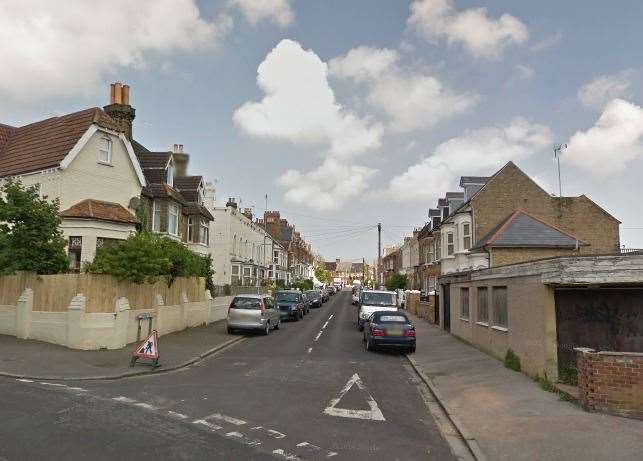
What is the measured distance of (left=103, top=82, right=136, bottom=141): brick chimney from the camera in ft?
97.6

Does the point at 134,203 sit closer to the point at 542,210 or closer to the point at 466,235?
the point at 466,235

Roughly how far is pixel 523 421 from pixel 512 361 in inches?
233

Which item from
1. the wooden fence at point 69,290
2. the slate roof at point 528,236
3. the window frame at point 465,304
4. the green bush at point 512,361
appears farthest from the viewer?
the slate roof at point 528,236

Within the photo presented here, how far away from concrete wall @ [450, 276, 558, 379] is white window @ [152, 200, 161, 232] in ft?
57.1

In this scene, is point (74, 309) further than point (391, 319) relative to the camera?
No

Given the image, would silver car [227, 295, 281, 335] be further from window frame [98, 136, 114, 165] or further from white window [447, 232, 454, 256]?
white window [447, 232, 454, 256]

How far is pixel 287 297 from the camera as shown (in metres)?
35.5

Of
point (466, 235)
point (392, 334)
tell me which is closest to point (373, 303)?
point (466, 235)

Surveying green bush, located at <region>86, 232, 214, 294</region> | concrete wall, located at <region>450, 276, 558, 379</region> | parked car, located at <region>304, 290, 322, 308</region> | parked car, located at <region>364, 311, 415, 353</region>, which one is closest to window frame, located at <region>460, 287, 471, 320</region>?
concrete wall, located at <region>450, 276, 558, 379</region>

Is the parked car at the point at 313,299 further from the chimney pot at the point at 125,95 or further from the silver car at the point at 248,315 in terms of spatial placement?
the silver car at the point at 248,315

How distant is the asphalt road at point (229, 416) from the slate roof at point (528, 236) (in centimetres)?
1618

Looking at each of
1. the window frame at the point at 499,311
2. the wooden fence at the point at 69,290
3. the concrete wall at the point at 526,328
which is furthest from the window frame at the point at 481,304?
the wooden fence at the point at 69,290

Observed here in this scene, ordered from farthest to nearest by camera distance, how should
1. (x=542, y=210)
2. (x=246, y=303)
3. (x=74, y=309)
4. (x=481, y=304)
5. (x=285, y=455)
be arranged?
(x=542, y=210)
(x=246, y=303)
(x=481, y=304)
(x=74, y=309)
(x=285, y=455)

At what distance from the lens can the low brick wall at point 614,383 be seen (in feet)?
31.3
